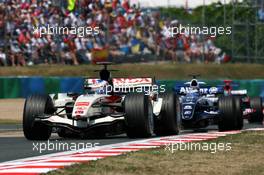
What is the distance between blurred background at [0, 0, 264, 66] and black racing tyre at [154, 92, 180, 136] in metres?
15.3

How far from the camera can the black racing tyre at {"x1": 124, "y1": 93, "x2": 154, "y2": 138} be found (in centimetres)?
1520

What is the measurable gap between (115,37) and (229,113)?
1531 centimetres

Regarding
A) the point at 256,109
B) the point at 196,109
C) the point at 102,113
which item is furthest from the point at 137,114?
the point at 256,109

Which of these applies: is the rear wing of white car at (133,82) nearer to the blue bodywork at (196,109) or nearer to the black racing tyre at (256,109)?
the blue bodywork at (196,109)

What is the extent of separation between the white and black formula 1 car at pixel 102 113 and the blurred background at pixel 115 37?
15.1 m

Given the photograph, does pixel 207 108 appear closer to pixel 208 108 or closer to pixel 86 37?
pixel 208 108

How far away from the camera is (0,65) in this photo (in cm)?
3231

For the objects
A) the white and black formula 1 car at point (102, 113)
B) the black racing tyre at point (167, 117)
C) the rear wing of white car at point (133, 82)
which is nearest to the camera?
the white and black formula 1 car at point (102, 113)

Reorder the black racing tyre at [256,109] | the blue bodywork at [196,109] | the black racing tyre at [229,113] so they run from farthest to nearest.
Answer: the black racing tyre at [256,109] < the blue bodywork at [196,109] < the black racing tyre at [229,113]

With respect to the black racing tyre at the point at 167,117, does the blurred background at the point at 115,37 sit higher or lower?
higher

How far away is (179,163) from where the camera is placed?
10836 millimetres

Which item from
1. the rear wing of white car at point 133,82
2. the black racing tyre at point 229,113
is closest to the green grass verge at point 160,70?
the black racing tyre at point 229,113

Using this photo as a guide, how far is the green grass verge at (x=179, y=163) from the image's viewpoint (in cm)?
987

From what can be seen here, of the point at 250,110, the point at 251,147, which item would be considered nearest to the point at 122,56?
the point at 250,110
